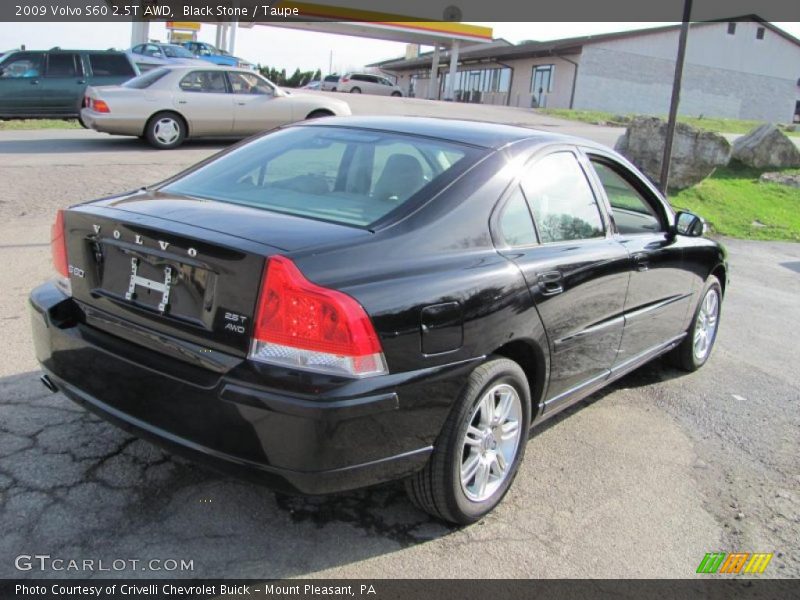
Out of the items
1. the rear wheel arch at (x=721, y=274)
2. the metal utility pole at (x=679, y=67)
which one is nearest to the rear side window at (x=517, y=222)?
the rear wheel arch at (x=721, y=274)

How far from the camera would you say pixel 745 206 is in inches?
552

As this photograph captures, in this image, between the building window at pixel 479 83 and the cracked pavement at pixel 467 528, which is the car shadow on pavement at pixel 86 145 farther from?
the building window at pixel 479 83

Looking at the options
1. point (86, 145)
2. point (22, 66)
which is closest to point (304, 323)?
point (86, 145)

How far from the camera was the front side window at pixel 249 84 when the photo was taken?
13.9 metres

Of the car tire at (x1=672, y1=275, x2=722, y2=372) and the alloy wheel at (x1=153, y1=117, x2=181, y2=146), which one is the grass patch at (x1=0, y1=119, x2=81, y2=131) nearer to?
the alloy wheel at (x1=153, y1=117, x2=181, y2=146)

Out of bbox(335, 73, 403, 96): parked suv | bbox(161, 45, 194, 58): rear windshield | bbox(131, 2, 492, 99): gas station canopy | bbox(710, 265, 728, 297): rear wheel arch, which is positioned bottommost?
bbox(710, 265, 728, 297): rear wheel arch

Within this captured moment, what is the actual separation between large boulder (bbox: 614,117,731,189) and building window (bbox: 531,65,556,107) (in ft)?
101

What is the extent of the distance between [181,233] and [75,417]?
1.55m

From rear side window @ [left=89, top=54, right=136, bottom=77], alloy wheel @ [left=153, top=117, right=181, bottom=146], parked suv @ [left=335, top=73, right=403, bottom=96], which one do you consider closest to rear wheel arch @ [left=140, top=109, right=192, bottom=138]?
alloy wheel @ [left=153, top=117, right=181, bottom=146]

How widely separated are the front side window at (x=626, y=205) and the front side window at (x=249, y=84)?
10.6 m

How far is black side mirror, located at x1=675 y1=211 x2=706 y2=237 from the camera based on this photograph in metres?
4.69

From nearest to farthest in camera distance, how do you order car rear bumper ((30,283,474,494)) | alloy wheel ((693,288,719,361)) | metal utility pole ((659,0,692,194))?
car rear bumper ((30,283,474,494)), alloy wheel ((693,288,719,361)), metal utility pole ((659,0,692,194))

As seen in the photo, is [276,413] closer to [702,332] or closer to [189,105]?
[702,332]

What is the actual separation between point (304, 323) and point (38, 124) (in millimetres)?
17556
